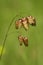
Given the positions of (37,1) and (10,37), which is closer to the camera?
(10,37)

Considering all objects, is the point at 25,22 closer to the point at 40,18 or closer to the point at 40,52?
the point at 40,52

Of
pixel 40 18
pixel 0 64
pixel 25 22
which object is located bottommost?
pixel 0 64

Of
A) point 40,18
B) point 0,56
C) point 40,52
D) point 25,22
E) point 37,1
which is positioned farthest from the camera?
point 37,1

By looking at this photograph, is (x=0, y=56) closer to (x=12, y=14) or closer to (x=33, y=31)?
(x=33, y=31)

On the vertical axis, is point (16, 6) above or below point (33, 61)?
above

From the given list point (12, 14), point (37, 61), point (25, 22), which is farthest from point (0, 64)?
point (12, 14)

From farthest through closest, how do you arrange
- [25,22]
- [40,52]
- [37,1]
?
[37,1]
[40,52]
[25,22]
